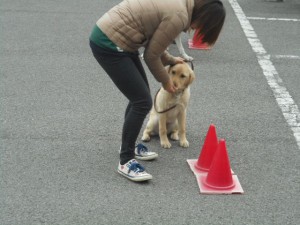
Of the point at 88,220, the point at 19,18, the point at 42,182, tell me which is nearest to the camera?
the point at 88,220

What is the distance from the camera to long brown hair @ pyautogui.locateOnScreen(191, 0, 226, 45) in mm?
3662

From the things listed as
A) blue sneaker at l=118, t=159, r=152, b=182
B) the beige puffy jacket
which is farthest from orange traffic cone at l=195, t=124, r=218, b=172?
the beige puffy jacket

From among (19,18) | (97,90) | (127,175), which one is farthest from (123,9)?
(19,18)

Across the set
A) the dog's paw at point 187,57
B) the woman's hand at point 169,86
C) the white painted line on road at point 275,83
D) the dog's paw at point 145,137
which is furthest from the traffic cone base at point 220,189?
the dog's paw at point 187,57

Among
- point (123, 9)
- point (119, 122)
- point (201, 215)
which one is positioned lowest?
point (119, 122)

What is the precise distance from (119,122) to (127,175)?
47.3 inches

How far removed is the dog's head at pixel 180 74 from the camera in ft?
14.5

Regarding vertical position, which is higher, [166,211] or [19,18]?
[166,211]

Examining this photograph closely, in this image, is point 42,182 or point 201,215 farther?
point 42,182

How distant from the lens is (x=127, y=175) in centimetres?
423

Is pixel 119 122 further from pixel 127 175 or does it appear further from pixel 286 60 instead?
pixel 286 60

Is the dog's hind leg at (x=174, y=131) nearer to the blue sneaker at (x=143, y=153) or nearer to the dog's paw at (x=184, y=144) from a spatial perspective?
the dog's paw at (x=184, y=144)

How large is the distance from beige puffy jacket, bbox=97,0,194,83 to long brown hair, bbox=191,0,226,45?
6 cm

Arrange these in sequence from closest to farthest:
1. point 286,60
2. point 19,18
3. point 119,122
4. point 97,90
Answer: point 119,122, point 97,90, point 286,60, point 19,18
